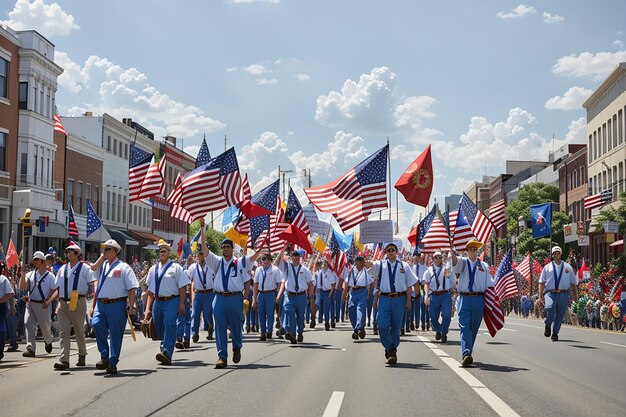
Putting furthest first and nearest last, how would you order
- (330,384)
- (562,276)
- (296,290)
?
(562,276), (296,290), (330,384)

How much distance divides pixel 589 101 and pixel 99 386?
66.6m

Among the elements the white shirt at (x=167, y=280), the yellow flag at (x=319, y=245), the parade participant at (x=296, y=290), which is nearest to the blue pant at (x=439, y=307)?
the parade participant at (x=296, y=290)

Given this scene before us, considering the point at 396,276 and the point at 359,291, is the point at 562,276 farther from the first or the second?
the point at 396,276

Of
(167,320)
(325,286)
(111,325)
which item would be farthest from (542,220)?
(111,325)

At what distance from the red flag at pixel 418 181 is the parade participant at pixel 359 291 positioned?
1888mm

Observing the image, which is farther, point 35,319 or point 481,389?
point 35,319

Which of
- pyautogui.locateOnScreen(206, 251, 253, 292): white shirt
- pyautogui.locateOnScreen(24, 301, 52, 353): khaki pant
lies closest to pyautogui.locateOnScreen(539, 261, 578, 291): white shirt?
pyautogui.locateOnScreen(206, 251, 253, 292): white shirt

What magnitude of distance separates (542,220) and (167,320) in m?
33.9

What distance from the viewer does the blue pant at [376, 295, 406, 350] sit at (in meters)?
13.8

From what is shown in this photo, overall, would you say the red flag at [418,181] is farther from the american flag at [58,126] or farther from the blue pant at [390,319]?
the american flag at [58,126]

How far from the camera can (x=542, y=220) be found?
44.3 m

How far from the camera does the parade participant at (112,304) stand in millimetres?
12633

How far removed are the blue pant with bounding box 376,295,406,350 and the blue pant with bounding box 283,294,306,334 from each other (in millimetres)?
4009

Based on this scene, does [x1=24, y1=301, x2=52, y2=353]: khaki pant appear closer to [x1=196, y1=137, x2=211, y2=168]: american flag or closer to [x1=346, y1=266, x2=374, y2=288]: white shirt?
[x1=346, y1=266, x2=374, y2=288]: white shirt
